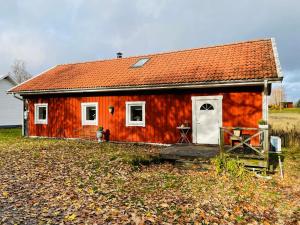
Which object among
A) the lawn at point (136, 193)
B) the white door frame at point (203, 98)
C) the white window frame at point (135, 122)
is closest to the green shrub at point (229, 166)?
the lawn at point (136, 193)

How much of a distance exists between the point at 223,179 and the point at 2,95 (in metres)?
28.2

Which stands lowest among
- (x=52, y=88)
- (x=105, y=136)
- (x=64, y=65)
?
(x=105, y=136)

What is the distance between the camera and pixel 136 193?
712 centimetres

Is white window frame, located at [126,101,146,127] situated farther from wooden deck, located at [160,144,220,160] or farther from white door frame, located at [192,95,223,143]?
wooden deck, located at [160,144,220,160]

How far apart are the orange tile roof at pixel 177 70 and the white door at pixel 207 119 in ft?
3.51

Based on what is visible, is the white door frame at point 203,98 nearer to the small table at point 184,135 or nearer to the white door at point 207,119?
the white door at point 207,119

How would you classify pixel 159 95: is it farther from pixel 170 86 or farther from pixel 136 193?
pixel 136 193

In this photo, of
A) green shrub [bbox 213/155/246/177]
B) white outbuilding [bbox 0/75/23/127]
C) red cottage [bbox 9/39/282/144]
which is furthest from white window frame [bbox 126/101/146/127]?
white outbuilding [bbox 0/75/23/127]

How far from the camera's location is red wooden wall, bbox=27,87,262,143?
12.7 meters

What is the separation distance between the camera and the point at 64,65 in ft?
74.4

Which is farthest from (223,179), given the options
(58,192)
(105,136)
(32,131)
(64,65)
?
(64,65)

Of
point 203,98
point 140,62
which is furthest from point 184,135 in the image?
point 140,62

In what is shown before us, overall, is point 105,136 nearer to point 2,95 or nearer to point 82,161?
point 82,161

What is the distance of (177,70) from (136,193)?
30.6 feet
